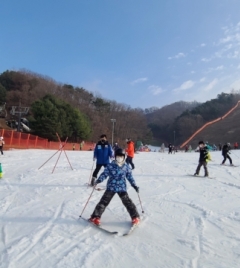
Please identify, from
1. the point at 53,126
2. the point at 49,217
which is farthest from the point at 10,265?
the point at 53,126

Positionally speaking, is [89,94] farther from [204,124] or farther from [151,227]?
[151,227]

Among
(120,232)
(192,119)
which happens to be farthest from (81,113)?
(192,119)

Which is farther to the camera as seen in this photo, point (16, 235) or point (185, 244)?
point (16, 235)

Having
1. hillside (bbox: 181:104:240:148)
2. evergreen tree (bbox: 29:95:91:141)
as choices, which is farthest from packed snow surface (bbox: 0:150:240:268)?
hillside (bbox: 181:104:240:148)

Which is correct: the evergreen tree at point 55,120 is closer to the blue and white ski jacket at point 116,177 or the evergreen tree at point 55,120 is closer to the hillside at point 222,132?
the blue and white ski jacket at point 116,177

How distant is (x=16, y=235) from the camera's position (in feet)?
15.4

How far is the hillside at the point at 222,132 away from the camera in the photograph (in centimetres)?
7681

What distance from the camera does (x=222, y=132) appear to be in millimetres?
83438

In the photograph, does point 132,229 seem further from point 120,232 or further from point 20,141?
point 20,141

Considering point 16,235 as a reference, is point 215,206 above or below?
above

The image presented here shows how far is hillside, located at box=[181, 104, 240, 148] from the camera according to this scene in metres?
76.8

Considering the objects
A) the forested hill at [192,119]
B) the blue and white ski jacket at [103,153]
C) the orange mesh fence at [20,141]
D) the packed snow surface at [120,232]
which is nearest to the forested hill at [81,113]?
the forested hill at [192,119]

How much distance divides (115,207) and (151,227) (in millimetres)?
1490

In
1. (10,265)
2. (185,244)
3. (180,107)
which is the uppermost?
(180,107)
